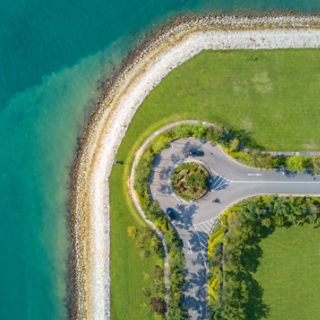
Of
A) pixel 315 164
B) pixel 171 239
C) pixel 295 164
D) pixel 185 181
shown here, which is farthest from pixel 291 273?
pixel 185 181

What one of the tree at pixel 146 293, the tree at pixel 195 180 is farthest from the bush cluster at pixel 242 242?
the tree at pixel 146 293

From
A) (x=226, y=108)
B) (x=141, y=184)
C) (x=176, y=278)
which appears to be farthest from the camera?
(x=226, y=108)

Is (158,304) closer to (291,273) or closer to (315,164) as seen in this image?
(291,273)

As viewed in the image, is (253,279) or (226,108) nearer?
(253,279)

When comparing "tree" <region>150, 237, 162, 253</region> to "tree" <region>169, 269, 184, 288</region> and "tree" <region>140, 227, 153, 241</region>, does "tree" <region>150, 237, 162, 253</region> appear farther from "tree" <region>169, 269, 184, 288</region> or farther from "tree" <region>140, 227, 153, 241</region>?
"tree" <region>169, 269, 184, 288</region>

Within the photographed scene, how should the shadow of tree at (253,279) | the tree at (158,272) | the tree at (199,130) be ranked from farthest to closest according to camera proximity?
the shadow of tree at (253,279), the tree at (158,272), the tree at (199,130)

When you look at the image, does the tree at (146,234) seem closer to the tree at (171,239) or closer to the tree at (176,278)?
the tree at (171,239)

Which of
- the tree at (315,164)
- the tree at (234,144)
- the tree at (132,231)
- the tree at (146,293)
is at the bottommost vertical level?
the tree at (146,293)

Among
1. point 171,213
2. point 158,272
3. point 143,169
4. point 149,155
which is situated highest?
point 149,155
